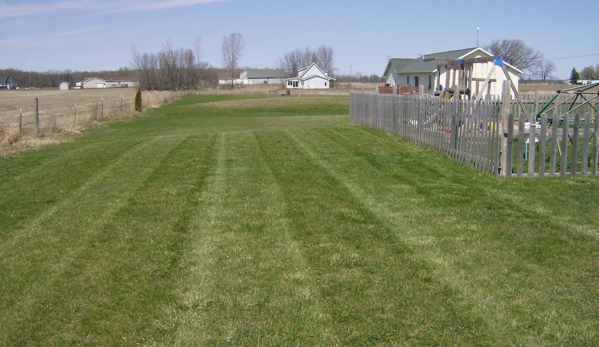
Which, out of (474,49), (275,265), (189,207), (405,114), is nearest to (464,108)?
(405,114)

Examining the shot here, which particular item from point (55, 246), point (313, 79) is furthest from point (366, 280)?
point (313, 79)

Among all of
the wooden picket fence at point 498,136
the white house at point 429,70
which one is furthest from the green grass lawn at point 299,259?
the white house at point 429,70

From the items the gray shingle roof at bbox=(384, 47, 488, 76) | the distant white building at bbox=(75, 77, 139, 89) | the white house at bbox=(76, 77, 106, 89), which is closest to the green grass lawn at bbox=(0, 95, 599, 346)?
the gray shingle roof at bbox=(384, 47, 488, 76)

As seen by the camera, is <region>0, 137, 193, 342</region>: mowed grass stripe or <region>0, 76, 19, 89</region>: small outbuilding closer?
<region>0, 137, 193, 342</region>: mowed grass stripe

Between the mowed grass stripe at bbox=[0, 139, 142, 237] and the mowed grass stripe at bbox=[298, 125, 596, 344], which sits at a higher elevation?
the mowed grass stripe at bbox=[0, 139, 142, 237]

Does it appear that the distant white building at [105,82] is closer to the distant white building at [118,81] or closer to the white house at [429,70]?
the distant white building at [118,81]

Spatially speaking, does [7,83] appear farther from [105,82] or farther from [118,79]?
[118,79]

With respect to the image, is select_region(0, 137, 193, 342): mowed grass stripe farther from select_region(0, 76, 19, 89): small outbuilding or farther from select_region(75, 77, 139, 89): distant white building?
select_region(75, 77, 139, 89): distant white building

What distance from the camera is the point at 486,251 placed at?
577cm

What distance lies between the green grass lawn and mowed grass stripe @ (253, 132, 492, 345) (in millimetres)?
17

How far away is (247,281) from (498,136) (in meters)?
6.51

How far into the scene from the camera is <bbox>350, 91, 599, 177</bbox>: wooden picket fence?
31.5 feet

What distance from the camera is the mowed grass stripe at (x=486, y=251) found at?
14.0ft

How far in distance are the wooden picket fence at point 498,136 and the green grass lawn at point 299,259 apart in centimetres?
44
